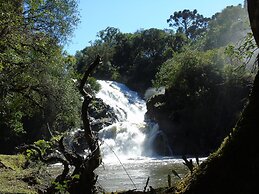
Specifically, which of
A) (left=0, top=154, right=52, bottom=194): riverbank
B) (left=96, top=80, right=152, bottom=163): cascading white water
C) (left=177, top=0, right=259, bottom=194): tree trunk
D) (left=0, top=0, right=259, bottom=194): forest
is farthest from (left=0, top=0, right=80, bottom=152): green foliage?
(left=96, top=80, right=152, bottom=163): cascading white water

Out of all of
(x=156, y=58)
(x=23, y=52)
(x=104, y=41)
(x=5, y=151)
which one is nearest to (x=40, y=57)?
(x=23, y=52)

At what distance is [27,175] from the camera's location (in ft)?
51.1

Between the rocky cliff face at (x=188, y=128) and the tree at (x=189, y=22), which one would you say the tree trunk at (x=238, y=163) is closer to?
the rocky cliff face at (x=188, y=128)

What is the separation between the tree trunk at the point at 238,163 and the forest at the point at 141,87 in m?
0.01

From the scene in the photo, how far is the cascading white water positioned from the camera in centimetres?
3889

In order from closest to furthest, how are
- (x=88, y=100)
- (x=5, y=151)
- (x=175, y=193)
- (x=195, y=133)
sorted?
1. (x=175, y=193)
2. (x=88, y=100)
3. (x=195, y=133)
4. (x=5, y=151)

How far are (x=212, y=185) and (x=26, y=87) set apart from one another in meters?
14.7

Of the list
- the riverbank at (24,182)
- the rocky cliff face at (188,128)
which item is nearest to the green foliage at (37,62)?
the riverbank at (24,182)

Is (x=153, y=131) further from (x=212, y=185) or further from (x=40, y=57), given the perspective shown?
(x=212, y=185)

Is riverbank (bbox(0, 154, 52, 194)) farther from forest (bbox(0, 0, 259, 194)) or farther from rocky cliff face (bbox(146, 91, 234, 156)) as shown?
rocky cliff face (bbox(146, 91, 234, 156))

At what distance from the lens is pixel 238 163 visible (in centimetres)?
364

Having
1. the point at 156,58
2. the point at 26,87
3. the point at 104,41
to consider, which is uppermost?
the point at 104,41

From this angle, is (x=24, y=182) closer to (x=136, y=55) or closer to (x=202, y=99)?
(x=202, y=99)

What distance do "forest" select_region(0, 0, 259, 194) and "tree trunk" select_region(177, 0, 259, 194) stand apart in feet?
0.03
